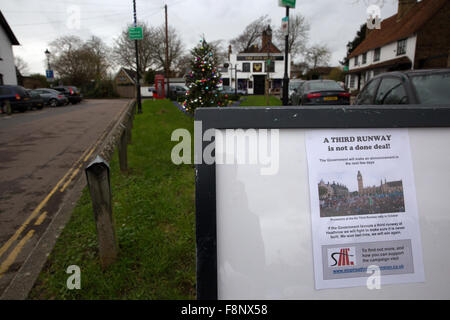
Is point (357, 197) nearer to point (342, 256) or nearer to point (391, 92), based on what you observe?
point (342, 256)

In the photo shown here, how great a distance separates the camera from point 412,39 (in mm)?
24703

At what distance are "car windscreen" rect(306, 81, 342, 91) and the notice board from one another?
1201 cm

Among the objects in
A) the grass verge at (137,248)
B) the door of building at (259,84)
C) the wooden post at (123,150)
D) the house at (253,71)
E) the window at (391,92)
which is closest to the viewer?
the grass verge at (137,248)

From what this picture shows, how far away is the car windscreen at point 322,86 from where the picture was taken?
12570 millimetres

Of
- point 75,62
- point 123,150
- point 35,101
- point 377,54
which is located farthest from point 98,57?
point 123,150

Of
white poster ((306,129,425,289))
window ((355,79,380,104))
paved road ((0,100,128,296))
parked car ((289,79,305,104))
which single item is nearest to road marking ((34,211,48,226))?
paved road ((0,100,128,296))

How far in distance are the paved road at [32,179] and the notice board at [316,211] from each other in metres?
2.60

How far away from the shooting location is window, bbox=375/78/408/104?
16.0 feet

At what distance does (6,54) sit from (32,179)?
32.1 m

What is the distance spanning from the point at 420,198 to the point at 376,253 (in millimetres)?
293

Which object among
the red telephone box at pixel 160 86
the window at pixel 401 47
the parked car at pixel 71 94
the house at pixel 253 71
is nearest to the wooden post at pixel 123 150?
the window at pixel 401 47

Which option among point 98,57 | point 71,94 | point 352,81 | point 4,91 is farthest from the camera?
point 98,57

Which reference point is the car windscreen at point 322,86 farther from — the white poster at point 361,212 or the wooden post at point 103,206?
the white poster at point 361,212

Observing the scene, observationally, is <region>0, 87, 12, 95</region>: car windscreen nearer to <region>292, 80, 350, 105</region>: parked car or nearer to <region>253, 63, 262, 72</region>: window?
<region>292, 80, 350, 105</region>: parked car
